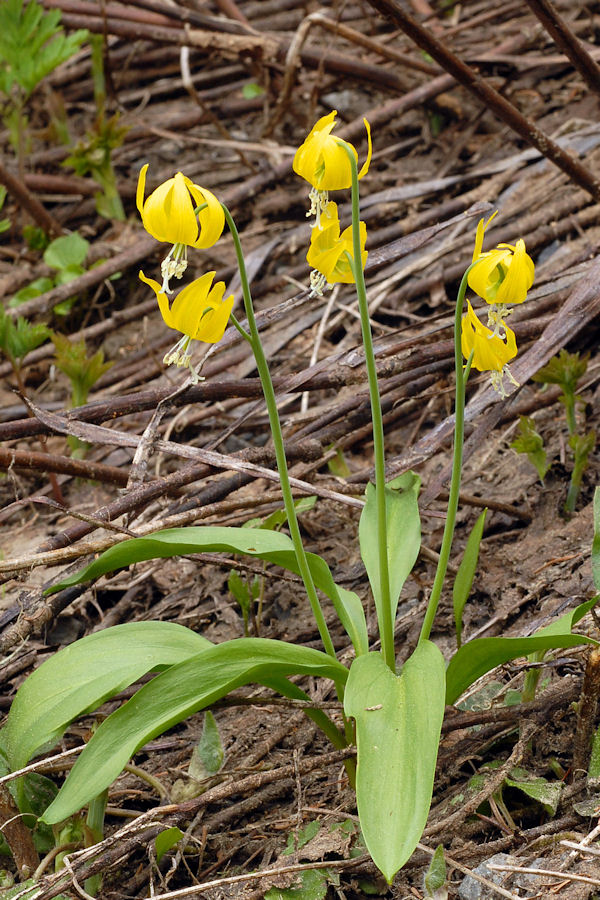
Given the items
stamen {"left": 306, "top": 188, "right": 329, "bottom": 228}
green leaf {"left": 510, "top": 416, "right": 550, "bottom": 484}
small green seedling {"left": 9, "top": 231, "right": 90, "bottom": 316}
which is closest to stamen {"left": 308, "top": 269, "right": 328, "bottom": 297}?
stamen {"left": 306, "top": 188, "right": 329, "bottom": 228}

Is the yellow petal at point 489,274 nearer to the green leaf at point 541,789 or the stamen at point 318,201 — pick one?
the stamen at point 318,201

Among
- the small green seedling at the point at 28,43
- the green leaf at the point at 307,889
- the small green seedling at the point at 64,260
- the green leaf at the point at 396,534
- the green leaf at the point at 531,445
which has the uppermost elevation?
the small green seedling at the point at 28,43

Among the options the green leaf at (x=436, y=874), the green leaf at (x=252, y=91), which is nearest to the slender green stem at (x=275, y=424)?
the green leaf at (x=436, y=874)

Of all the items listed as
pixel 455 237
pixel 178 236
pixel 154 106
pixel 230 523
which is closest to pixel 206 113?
pixel 154 106

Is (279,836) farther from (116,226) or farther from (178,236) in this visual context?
(116,226)

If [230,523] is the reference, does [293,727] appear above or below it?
below
